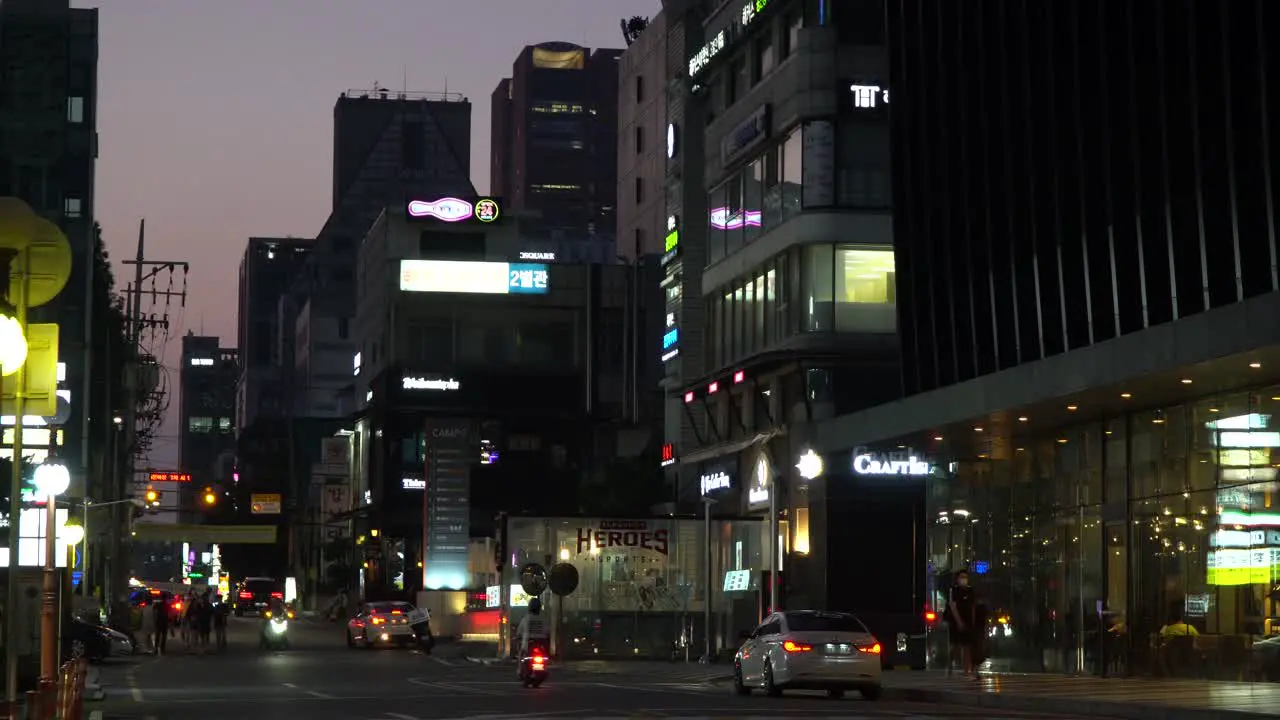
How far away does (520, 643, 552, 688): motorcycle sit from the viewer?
3556 cm

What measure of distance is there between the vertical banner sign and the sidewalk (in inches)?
2065

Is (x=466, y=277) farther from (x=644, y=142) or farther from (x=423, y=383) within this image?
(x=644, y=142)

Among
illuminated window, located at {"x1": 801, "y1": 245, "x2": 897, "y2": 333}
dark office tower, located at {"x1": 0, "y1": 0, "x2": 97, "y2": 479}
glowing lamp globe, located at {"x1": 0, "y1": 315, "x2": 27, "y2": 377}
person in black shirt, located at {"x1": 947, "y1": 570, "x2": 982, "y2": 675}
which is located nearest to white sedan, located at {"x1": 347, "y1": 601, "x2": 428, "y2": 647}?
illuminated window, located at {"x1": 801, "y1": 245, "x2": 897, "y2": 333}

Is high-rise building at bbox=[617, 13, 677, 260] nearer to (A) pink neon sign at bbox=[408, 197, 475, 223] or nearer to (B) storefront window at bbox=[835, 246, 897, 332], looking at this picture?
(A) pink neon sign at bbox=[408, 197, 475, 223]

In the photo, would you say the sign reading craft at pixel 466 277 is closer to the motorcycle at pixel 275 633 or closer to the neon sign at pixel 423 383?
the neon sign at pixel 423 383

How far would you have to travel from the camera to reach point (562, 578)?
49.8 metres

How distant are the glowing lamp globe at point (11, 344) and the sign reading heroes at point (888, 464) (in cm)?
3937

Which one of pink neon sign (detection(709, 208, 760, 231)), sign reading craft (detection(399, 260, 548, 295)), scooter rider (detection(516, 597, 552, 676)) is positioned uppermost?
sign reading craft (detection(399, 260, 548, 295))

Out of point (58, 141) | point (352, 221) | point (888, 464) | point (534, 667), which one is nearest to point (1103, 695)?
point (534, 667)

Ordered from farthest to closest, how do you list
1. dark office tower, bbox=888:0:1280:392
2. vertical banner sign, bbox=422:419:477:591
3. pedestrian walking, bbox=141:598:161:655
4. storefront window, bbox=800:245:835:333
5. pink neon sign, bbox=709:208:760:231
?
vertical banner sign, bbox=422:419:477:591, pedestrian walking, bbox=141:598:161:655, pink neon sign, bbox=709:208:760:231, storefront window, bbox=800:245:835:333, dark office tower, bbox=888:0:1280:392

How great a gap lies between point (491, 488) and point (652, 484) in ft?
127

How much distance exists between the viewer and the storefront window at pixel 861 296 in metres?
58.7

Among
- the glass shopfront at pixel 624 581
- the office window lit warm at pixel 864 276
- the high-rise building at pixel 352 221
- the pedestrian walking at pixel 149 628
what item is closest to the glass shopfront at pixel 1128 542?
the glass shopfront at pixel 624 581

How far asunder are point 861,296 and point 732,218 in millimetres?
7694
